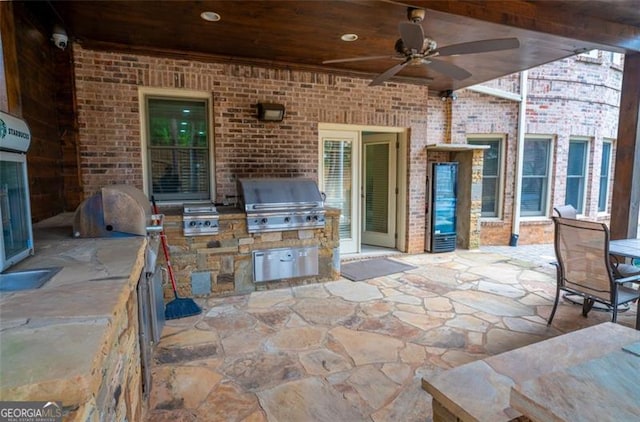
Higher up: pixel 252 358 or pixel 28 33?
pixel 28 33

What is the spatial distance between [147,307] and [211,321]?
1.15 metres

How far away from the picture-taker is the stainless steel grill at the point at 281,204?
392 cm

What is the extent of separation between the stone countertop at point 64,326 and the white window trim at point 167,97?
9.08 ft

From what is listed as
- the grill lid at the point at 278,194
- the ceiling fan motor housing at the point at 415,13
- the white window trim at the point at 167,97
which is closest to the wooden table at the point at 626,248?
the ceiling fan motor housing at the point at 415,13

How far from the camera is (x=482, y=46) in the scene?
2777 mm

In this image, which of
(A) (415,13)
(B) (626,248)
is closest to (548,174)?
(B) (626,248)

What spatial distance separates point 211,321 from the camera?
127 inches

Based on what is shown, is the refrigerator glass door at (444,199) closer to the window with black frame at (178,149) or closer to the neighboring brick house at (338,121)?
the neighboring brick house at (338,121)

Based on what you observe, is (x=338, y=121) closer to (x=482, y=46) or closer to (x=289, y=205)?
(x=289, y=205)

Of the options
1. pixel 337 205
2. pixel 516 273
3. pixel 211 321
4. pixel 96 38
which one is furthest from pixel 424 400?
pixel 96 38

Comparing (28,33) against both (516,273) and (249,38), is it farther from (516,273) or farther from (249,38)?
(516,273)

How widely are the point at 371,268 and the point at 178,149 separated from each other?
3100 millimetres

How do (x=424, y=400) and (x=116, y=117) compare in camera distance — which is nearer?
(x=424, y=400)

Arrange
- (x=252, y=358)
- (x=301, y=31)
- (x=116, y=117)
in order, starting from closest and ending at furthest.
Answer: (x=252, y=358), (x=301, y=31), (x=116, y=117)
